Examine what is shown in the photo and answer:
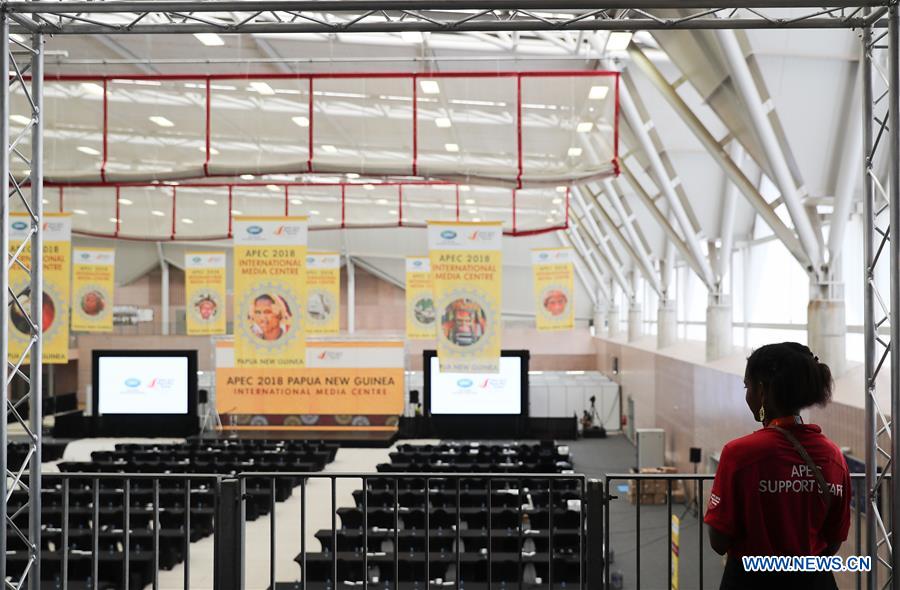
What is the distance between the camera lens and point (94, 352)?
18.6m

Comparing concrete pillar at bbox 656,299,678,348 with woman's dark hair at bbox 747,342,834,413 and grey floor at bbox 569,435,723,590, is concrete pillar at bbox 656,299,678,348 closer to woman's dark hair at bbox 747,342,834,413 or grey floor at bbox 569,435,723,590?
grey floor at bbox 569,435,723,590

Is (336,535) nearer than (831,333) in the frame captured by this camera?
Yes

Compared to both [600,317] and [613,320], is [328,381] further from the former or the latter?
[600,317]

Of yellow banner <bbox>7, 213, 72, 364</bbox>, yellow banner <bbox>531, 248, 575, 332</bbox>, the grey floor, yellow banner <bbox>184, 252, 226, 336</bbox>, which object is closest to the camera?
yellow banner <bbox>7, 213, 72, 364</bbox>

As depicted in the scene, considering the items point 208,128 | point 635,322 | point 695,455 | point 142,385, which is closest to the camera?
point 208,128

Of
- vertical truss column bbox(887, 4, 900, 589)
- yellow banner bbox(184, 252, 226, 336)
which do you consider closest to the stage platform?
yellow banner bbox(184, 252, 226, 336)

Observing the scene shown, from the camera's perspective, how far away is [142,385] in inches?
727

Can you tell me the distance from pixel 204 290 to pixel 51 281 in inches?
201

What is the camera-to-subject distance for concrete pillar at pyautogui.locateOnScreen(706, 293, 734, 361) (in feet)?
57.5

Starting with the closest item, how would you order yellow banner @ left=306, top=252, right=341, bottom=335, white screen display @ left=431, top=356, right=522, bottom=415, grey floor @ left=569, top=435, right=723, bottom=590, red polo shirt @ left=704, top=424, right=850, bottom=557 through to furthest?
red polo shirt @ left=704, top=424, right=850, bottom=557, grey floor @ left=569, top=435, right=723, bottom=590, white screen display @ left=431, top=356, right=522, bottom=415, yellow banner @ left=306, top=252, right=341, bottom=335

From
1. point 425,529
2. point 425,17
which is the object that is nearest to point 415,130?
point 425,17

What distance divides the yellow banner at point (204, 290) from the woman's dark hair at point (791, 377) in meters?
15.6

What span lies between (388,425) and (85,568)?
16.7 meters

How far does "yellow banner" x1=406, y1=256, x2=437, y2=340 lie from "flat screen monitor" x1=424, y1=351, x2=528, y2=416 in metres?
0.68
